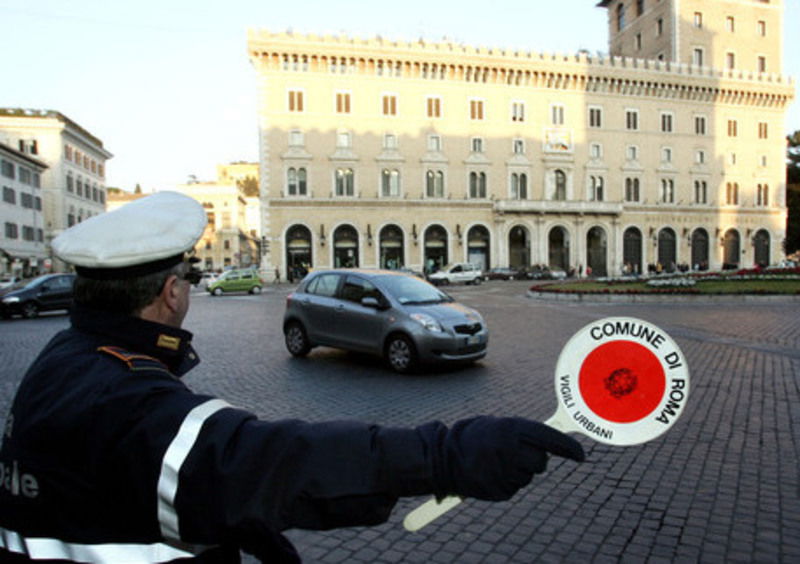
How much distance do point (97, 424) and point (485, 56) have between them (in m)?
55.8

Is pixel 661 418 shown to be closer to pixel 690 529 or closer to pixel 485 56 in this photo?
pixel 690 529

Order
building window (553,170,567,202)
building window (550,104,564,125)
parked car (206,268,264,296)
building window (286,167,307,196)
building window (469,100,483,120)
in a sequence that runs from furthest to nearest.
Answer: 1. building window (553,170,567,202)
2. building window (550,104,564,125)
3. building window (469,100,483,120)
4. building window (286,167,307,196)
5. parked car (206,268,264,296)

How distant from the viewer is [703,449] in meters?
5.10

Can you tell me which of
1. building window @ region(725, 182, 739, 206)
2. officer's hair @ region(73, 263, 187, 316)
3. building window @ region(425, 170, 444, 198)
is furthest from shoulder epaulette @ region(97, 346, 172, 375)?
building window @ region(725, 182, 739, 206)

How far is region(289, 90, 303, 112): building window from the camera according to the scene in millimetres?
48625

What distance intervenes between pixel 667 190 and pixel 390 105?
99.3 feet

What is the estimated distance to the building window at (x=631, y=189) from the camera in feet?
187

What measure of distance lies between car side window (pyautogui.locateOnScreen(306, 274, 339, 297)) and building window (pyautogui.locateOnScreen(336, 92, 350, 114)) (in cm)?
4208

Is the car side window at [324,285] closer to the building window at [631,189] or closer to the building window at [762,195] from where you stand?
the building window at [631,189]

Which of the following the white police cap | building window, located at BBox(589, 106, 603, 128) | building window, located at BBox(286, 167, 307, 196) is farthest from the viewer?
building window, located at BBox(589, 106, 603, 128)

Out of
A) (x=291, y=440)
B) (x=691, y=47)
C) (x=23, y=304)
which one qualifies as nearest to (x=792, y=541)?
(x=291, y=440)

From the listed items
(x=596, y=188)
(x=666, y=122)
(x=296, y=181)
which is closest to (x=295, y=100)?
(x=296, y=181)

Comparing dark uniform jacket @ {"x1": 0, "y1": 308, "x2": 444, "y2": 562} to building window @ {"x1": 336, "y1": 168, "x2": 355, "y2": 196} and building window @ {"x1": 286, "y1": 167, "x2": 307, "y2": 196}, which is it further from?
building window @ {"x1": 336, "y1": 168, "x2": 355, "y2": 196}

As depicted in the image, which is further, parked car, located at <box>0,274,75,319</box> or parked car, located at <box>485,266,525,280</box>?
parked car, located at <box>485,266,525,280</box>
